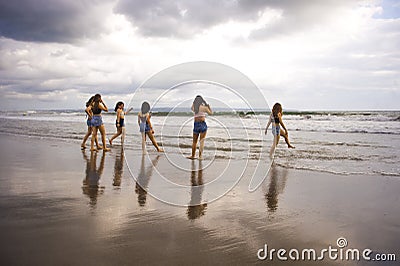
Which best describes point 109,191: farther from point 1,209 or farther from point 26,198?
point 1,209

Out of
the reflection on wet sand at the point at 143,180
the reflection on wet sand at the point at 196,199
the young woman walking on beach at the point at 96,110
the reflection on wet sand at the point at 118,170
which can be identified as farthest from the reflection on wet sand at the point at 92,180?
the young woman walking on beach at the point at 96,110

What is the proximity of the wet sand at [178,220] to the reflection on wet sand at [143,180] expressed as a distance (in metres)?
0.02

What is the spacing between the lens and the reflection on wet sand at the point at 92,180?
524 cm

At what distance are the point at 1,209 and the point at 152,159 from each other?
5.72 m

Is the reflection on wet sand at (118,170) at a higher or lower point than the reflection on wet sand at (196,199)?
higher

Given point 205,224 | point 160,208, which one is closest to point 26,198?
point 160,208

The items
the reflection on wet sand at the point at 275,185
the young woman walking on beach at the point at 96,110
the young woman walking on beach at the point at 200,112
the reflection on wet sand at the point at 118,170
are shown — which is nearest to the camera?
the reflection on wet sand at the point at 275,185

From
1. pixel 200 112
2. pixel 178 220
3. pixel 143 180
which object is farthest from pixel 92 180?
pixel 200 112

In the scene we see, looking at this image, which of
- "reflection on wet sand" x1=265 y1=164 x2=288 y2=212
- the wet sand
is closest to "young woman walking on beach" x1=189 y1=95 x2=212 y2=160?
"reflection on wet sand" x1=265 y1=164 x2=288 y2=212

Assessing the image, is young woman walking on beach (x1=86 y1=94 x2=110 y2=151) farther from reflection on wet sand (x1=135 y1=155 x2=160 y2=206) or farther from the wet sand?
the wet sand

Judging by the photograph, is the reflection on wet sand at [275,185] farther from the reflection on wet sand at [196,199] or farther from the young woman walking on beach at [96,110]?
the young woman walking on beach at [96,110]

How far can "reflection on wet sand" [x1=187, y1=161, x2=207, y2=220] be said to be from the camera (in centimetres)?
449

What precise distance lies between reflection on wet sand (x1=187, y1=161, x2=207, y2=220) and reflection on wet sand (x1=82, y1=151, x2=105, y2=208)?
1.47 meters

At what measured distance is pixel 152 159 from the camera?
32.3 feet
